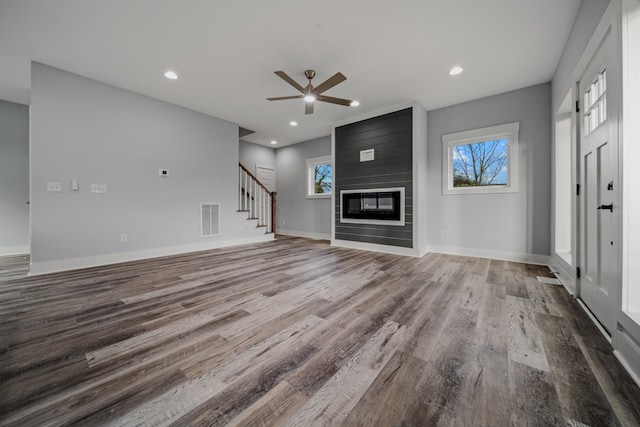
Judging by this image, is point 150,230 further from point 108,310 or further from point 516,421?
point 516,421

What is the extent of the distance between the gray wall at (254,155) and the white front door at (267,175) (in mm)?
130

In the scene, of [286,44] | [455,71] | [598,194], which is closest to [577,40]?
[455,71]

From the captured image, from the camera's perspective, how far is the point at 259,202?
632cm

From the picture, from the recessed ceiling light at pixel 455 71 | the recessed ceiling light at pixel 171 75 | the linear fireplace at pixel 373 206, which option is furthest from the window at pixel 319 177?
the recessed ceiling light at pixel 171 75

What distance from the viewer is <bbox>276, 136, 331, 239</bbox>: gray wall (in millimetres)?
6695

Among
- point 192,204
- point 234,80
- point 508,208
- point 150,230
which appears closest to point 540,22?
point 508,208

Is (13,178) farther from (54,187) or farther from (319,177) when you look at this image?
(319,177)

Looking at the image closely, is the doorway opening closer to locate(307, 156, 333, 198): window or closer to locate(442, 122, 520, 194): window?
locate(442, 122, 520, 194): window

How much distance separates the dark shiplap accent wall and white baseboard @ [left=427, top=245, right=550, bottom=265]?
2.51ft

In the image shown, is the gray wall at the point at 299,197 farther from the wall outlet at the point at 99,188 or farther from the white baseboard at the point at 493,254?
the wall outlet at the point at 99,188

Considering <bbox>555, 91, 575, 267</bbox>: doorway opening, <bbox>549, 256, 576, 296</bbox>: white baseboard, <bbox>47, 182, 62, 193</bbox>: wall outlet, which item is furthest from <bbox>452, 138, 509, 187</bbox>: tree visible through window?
<bbox>47, 182, 62, 193</bbox>: wall outlet

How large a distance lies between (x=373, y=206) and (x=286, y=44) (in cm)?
319

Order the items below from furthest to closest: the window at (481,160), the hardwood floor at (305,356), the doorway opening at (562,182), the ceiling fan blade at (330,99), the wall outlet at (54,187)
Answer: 1. the window at (481,160)
2. the ceiling fan blade at (330,99)
3. the wall outlet at (54,187)
4. the doorway opening at (562,182)
5. the hardwood floor at (305,356)

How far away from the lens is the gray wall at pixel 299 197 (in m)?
6.70
